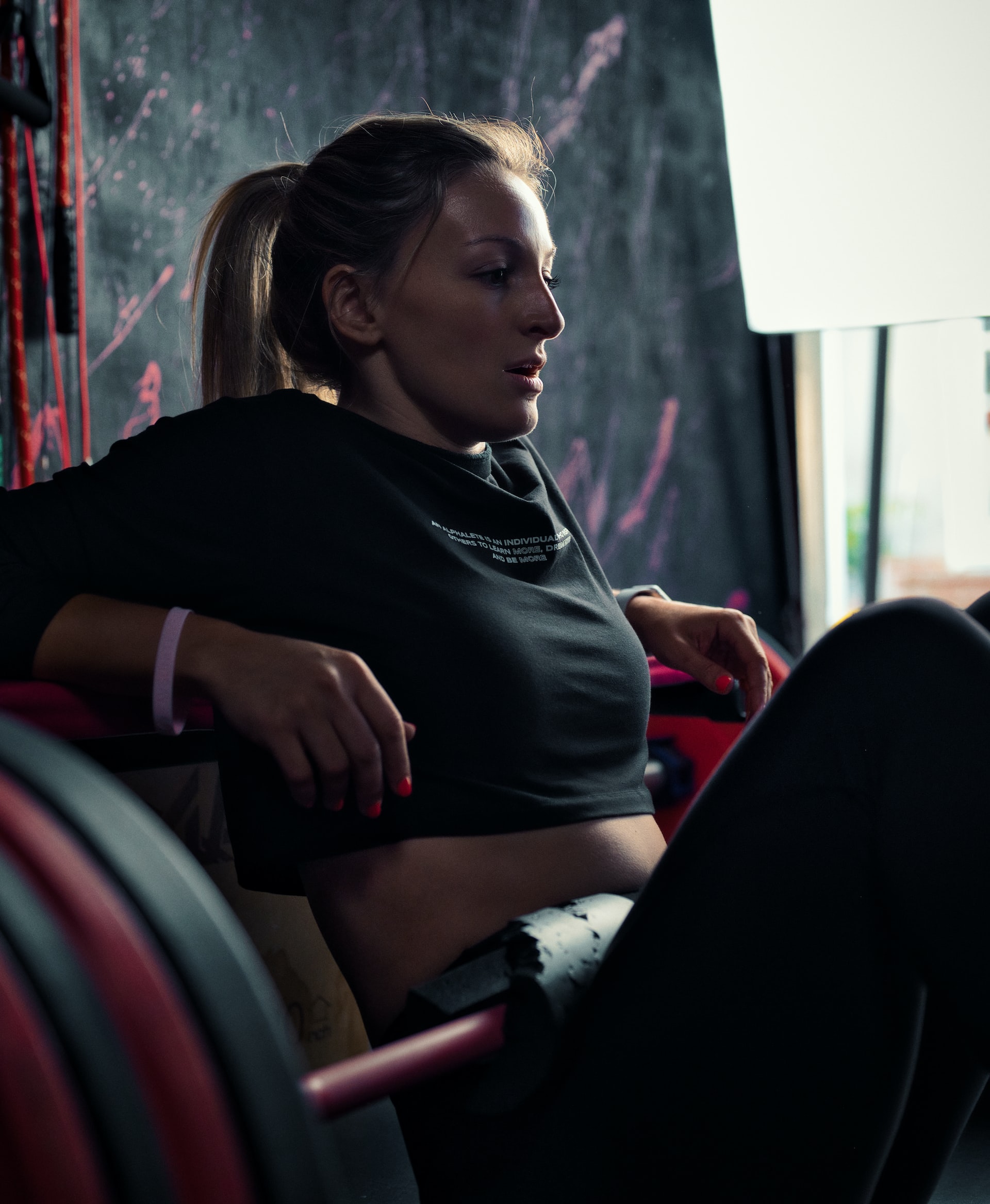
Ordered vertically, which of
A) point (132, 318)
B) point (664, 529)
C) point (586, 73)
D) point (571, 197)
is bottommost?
point (664, 529)

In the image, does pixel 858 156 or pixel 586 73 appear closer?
pixel 858 156

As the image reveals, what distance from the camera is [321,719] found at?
60cm

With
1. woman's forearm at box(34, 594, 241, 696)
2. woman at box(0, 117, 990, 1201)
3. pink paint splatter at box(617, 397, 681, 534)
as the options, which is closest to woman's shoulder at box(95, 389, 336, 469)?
woman at box(0, 117, 990, 1201)

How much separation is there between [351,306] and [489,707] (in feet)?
1.18

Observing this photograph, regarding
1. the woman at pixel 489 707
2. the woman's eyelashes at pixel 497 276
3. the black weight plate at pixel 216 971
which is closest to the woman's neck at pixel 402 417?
the woman at pixel 489 707

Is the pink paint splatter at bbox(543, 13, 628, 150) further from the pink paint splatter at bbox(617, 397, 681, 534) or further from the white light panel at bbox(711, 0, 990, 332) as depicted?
the pink paint splatter at bbox(617, 397, 681, 534)

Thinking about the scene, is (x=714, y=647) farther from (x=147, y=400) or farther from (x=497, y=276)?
(x=147, y=400)

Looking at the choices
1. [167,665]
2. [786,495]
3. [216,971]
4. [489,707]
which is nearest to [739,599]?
[786,495]

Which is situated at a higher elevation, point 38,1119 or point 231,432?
point 231,432

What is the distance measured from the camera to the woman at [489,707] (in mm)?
588

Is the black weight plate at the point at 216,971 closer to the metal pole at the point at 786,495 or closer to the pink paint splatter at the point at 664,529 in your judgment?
the pink paint splatter at the point at 664,529

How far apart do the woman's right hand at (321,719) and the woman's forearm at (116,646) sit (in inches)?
1.4

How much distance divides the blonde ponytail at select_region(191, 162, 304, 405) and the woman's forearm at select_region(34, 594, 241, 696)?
31cm

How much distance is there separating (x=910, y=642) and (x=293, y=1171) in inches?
15.5
